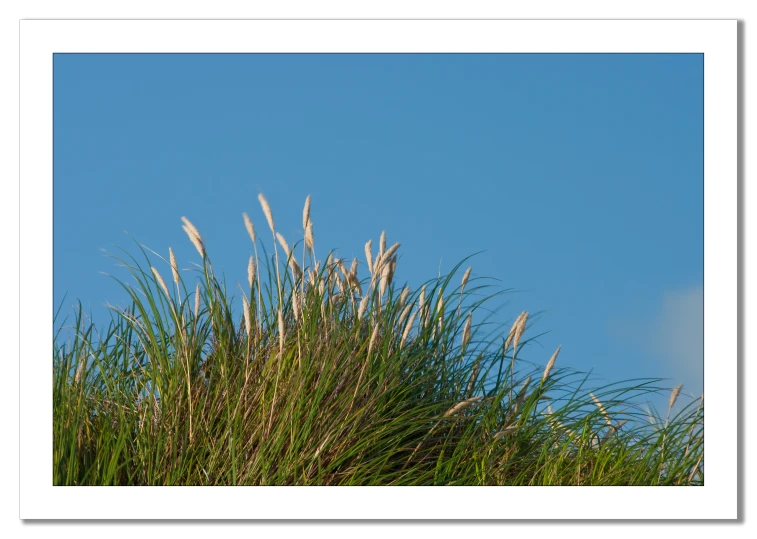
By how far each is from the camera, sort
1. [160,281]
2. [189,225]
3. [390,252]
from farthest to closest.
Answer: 1. [160,281]
2. [390,252]
3. [189,225]

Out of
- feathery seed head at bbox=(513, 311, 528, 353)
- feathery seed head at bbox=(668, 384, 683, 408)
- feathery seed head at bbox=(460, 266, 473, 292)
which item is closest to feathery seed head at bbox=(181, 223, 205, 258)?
feathery seed head at bbox=(460, 266, 473, 292)

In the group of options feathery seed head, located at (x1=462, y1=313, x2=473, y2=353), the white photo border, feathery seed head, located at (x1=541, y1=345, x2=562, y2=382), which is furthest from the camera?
feathery seed head, located at (x1=462, y1=313, x2=473, y2=353)

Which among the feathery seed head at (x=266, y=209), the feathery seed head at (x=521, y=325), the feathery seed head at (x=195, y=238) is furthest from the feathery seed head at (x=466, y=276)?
the feathery seed head at (x=195, y=238)

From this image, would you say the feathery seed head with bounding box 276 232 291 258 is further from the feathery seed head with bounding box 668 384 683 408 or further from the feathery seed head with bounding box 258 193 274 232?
the feathery seed head with bounding box 668 384 683 408

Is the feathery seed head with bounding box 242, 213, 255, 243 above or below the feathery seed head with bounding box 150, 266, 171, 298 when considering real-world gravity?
above

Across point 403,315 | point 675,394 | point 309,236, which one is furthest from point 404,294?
point 675,394

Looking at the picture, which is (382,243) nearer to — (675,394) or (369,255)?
(369,255)

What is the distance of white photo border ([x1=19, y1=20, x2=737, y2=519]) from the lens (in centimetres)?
317
